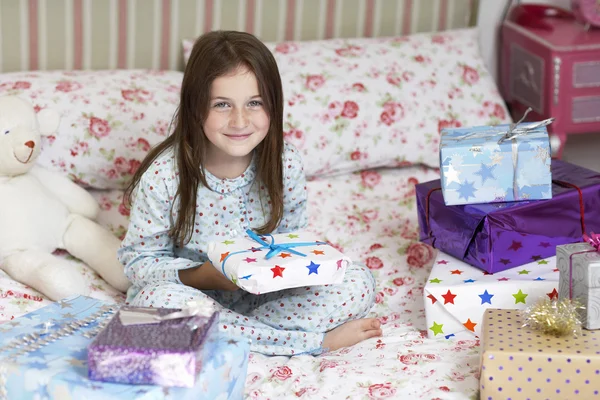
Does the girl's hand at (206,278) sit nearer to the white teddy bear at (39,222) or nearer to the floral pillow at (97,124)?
the white teddy bear at (39,222)

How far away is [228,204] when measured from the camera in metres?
1.84

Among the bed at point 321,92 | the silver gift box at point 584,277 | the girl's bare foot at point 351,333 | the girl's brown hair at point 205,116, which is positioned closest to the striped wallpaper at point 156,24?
the bed at point 321,92

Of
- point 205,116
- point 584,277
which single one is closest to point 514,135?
point 584,277

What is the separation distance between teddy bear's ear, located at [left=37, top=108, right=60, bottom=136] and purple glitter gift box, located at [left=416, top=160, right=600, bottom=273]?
2.87 feet

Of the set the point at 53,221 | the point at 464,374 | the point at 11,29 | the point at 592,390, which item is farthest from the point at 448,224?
the point at 11,29

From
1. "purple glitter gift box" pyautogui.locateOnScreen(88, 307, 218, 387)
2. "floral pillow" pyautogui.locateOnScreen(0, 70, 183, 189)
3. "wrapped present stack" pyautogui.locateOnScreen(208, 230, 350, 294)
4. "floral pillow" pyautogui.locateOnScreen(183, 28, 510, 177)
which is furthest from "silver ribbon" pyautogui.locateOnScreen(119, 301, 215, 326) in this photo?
"floral pillow" pyautogui.locateOnScreen(183, 28, 510, 177)

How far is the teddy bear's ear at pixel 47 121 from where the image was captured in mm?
2061

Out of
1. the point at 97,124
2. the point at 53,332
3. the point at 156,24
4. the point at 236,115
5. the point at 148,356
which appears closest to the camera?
the point at 148,356

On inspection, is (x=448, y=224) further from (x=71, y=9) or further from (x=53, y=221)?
(x=71, y=9)

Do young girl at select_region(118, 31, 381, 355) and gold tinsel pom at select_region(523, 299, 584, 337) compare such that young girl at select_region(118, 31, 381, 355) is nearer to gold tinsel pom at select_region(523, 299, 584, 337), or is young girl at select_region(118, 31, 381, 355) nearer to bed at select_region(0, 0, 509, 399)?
bed at select_region(0, 0, 509, 399)

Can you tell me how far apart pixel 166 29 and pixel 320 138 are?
0.61 m

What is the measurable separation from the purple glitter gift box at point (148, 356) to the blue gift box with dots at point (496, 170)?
0.73 metres

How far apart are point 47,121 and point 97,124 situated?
0.55ft

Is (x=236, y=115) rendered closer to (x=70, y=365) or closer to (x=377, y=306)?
(x=377, y=306)
